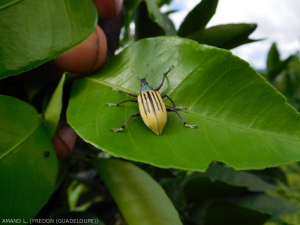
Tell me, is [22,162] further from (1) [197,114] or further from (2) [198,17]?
(2) [198,17]

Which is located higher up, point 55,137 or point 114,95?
point 114,95

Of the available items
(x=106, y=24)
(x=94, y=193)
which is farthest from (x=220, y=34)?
(x=94, y=193)

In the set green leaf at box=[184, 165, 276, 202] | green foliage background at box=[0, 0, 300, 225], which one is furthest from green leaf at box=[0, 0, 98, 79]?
green leaf at box=[184, 165, 276, 202]

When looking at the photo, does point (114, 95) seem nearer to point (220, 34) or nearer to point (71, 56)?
point (71, 56)

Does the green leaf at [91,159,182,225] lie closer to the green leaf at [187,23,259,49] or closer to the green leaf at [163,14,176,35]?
the green leaf at [187,23,259,49]

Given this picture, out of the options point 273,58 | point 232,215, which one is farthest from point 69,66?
point 273,58
